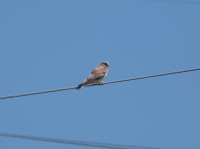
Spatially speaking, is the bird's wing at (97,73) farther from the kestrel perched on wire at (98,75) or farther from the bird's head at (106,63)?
the bird's head at (106,63)

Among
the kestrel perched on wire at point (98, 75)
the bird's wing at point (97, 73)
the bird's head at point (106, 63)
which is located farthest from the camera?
the bird's head at point (106, 63)

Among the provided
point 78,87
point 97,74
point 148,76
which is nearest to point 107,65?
point 97,74

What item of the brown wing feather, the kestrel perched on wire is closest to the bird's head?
the kestrel perched on wire

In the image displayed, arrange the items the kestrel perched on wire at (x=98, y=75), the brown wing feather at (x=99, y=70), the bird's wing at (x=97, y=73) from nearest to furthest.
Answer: the kestrel perched on wire at (x=98, y=75), the bird's wing at (x=97, y=73), the brown wing feather at (x=99, y=70)

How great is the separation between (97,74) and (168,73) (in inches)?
184

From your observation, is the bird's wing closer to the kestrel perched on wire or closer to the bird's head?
the kestrel perched on wire

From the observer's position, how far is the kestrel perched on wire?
15.1m

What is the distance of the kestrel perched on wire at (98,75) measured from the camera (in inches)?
594

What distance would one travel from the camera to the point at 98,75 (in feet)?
51.4

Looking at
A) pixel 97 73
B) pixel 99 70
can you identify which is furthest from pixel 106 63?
pixel 97 73

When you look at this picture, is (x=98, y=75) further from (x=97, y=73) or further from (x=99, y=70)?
(x=99, y=70)

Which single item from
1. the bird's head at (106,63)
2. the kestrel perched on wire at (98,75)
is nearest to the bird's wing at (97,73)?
the kestrel perched on wire at (98,75)

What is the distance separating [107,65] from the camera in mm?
16750

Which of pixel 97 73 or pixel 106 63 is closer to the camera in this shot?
pixel 97 73
